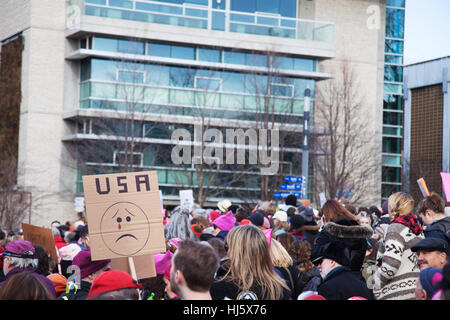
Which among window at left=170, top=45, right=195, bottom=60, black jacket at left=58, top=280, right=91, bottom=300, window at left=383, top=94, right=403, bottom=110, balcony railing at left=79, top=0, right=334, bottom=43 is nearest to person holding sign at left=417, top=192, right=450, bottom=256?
black jacket at left=58, top=280, right=91, bottom=300

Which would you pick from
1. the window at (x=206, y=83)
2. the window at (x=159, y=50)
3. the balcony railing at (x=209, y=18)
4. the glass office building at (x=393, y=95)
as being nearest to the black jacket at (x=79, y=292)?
the window at (x=206, y=83)

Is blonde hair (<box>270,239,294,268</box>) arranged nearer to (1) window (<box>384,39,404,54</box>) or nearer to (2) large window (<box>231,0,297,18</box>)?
(2) large window (<box>231,0,297,18</box>)

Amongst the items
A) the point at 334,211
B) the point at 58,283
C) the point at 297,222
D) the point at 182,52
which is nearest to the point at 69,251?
the point at 58,283

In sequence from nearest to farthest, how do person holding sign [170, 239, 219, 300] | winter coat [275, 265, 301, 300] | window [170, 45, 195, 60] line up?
1. person holding sign [170, 239, 219, 300]
2. winter coat [275, 265, 301, 300]
3. window [170, 45, 195, 60]

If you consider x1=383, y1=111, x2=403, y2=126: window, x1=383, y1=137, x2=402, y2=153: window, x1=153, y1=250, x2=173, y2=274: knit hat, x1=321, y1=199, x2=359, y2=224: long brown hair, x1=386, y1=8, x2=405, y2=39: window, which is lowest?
x1=153, y1=250, x2=173, y2=274: knit hat

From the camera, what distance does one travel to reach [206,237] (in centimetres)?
940

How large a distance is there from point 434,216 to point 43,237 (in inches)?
194

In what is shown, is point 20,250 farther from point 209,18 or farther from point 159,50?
point 209,18

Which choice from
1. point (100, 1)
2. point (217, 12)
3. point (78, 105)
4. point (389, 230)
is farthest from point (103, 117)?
point (389, 230)

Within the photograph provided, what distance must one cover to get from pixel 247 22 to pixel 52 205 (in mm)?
15328

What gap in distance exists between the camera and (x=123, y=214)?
644 cm

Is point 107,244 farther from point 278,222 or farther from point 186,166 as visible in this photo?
point 186,166

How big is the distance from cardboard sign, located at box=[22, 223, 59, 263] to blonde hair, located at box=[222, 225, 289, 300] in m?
4.13

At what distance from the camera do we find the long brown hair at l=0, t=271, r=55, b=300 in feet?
13.3
